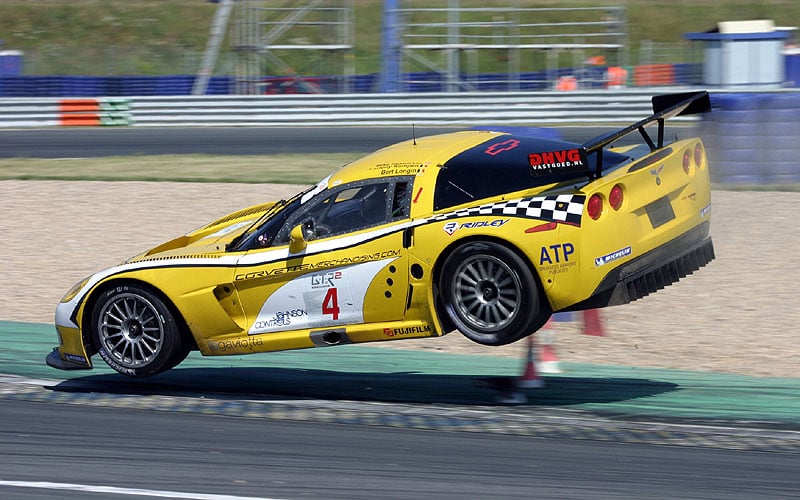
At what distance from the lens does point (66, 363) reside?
24.5 feet

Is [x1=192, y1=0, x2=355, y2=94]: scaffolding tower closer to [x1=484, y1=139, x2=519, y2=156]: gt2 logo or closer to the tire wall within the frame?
the tire wall

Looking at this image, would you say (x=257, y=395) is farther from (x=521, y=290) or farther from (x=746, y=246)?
(x=746, y=246)

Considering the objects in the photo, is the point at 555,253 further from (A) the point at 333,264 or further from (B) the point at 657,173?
(A) the point at 333,264

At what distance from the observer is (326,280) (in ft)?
22.4

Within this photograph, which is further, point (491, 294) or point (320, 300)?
point (320, 300)

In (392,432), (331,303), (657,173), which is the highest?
(657,173)

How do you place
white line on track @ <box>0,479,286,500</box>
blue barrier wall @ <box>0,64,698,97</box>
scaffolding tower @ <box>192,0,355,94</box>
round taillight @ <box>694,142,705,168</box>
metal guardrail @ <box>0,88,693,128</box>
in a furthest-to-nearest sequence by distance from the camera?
blue barrier wall @ <box>0,64,698,97</box>, scaffolding tower @ <box>192,0,355,94</box>, metal guardrail @ <box>0,88,693,128</box>, round taillight @ <box>694,142,705,168</box>, white line on track @ <box>0,479,286,500</box>

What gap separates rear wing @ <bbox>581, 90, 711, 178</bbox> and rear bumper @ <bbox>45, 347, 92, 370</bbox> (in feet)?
11.8

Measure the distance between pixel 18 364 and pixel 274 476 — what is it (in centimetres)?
377

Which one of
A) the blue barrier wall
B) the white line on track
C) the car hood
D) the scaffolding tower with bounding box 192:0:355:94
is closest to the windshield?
the car hood

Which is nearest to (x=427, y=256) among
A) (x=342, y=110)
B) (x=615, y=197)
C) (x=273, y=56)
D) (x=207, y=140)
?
(x=615, y=197)

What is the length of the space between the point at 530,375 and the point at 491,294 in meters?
1.01

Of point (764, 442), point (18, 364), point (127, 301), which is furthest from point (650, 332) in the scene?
point (18, 364)

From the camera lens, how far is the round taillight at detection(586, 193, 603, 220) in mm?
6238
